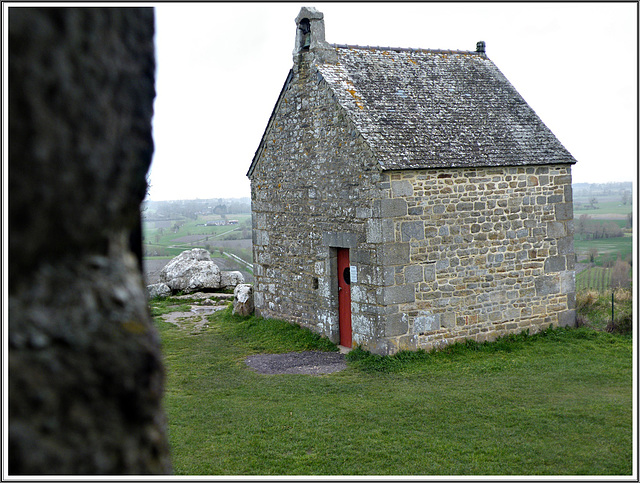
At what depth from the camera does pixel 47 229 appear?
6.35 feet

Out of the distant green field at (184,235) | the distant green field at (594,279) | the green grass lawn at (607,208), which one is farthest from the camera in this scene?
the distant green field at (184,235)

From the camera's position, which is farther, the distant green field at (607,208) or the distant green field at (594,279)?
the distant green field at (607,208)

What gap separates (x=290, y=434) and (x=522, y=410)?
3.18m

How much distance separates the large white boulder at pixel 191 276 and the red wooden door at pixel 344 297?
830cm

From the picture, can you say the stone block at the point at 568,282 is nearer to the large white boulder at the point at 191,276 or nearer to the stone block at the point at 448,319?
the stone block at the point at 448,319

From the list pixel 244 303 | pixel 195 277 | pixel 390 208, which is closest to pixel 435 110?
pixel 390 208

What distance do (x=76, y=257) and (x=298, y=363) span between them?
10.0m

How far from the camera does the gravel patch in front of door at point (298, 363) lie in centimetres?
1139

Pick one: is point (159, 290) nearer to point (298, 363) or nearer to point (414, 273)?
point (298, 363)

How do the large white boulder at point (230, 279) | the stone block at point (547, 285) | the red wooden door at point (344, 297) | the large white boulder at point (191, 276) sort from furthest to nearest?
1. the large white boulder at point (230, 279)
2. the large white boulder at point (191, 276)
3. the stone block at point (547, 285)
4. the red wooden door at point (344, 297)

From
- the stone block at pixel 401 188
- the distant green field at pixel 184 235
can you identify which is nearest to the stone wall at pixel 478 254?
the stone block at pixel 401 188

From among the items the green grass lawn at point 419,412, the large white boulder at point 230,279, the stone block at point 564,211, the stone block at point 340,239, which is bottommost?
the green grass lawn at point 419,412

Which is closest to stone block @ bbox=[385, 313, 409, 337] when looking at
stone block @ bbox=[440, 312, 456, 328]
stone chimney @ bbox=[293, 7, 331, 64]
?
stone block @ bbox=[440, 312, 456, 328]

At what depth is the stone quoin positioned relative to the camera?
1155cm
